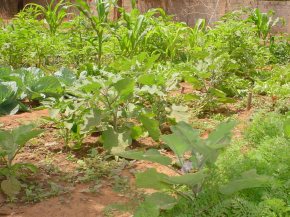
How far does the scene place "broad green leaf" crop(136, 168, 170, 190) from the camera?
2438 millimetres

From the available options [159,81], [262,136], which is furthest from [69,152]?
[262,136]

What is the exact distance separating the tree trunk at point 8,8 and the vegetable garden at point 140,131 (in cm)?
758

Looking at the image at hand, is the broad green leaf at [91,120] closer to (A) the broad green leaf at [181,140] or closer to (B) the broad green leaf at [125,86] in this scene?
(B) the broad green leaf at [125,86]

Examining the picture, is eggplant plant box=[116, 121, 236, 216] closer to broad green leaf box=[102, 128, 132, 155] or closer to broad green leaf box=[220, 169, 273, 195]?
broad green leaf box=[220, 169, 273, 195]

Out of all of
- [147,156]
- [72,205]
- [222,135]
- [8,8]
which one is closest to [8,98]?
[72,205]

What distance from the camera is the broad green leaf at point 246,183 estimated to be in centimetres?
229

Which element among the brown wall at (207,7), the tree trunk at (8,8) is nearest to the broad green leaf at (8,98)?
the brown wall at (207,7)

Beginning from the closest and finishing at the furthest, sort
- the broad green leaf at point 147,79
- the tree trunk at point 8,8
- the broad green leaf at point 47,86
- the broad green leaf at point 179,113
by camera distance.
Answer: the broad green leaf at point 147,79
the broad green leaf at point 179,113
the broad green leaf at point 47,86
the tree trunk at point 8,8

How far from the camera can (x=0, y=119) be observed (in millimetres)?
4363

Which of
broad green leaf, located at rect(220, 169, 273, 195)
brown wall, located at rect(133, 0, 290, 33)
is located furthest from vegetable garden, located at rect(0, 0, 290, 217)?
brown wall, located at rect(133, 0, 290, 33)

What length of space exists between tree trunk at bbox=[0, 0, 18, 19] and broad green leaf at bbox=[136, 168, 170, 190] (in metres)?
12.2

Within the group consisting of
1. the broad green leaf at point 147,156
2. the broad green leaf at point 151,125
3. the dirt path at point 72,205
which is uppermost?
the broad green leaf at point 147,156

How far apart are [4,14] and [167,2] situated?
5555 mm

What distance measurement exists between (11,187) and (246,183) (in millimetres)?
1471
